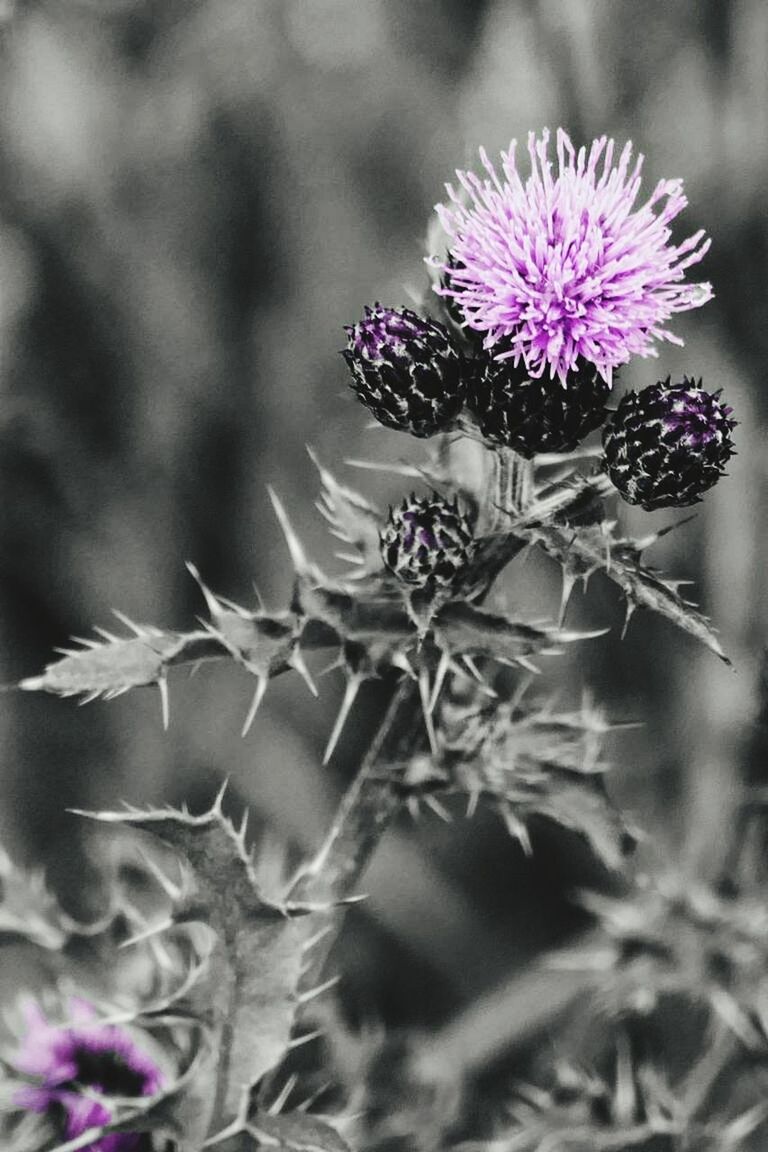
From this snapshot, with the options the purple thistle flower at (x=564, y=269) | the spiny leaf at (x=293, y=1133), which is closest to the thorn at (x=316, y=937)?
the spiny leaf at (x=293, y=1133)

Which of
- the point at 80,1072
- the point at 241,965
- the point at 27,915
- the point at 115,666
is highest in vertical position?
the point at 115,666

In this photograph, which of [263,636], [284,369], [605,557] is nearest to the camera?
[605,557]

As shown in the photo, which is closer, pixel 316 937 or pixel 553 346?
pixel 553 346

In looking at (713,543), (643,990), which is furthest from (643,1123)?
(713,543)

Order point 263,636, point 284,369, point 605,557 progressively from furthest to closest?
point 284,369 → point 263,636 → point 605,557

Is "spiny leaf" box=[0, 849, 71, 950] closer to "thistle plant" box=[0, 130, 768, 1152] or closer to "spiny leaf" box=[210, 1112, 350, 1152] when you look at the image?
"thistle plant" box=[0, 130, 768, 1152]

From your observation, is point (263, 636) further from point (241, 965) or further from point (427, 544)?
point (241, 965)

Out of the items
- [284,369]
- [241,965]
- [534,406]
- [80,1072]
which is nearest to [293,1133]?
[241,965]

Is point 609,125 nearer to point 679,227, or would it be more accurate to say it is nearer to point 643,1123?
point 679,227
